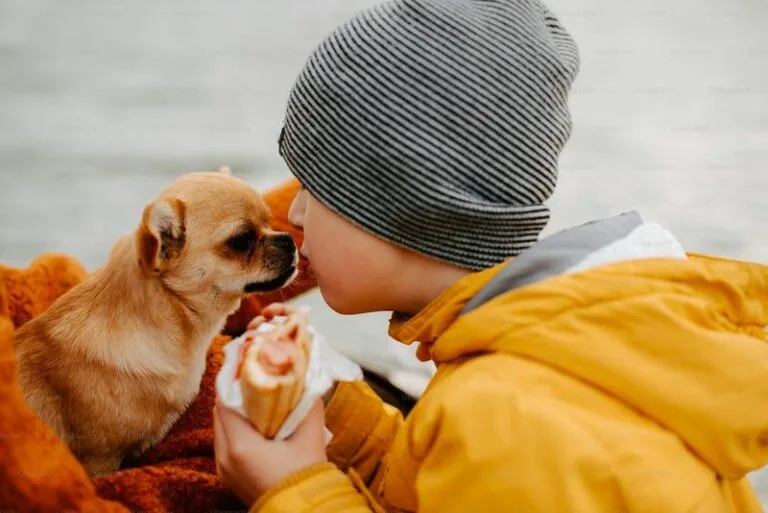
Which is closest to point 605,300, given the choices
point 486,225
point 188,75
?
point 486,225

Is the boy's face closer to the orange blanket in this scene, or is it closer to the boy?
the boy

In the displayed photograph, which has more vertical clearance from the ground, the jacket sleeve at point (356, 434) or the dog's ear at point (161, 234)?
the dog's ear at point (161, 234)

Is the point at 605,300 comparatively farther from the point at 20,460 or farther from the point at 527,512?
the point at 20,460

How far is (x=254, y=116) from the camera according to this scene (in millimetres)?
1842

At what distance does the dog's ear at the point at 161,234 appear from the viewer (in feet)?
2.78

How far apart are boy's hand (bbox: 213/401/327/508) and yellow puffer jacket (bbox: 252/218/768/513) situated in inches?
5.1

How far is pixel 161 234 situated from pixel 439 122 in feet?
1.27

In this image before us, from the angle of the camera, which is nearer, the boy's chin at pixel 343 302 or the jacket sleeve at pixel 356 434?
the boy's chin at pixel 343 302

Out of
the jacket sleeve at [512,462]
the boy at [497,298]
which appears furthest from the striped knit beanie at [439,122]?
the jacket sleeve at [512,462]

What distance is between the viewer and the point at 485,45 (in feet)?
2.11

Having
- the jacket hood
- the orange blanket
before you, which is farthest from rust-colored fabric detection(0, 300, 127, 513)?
the jacket hood

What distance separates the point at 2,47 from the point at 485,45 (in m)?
1.61

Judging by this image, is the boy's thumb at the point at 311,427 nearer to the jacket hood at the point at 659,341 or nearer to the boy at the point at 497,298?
the boy at the point at 497,298

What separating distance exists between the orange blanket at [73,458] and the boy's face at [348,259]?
0.29 metres
